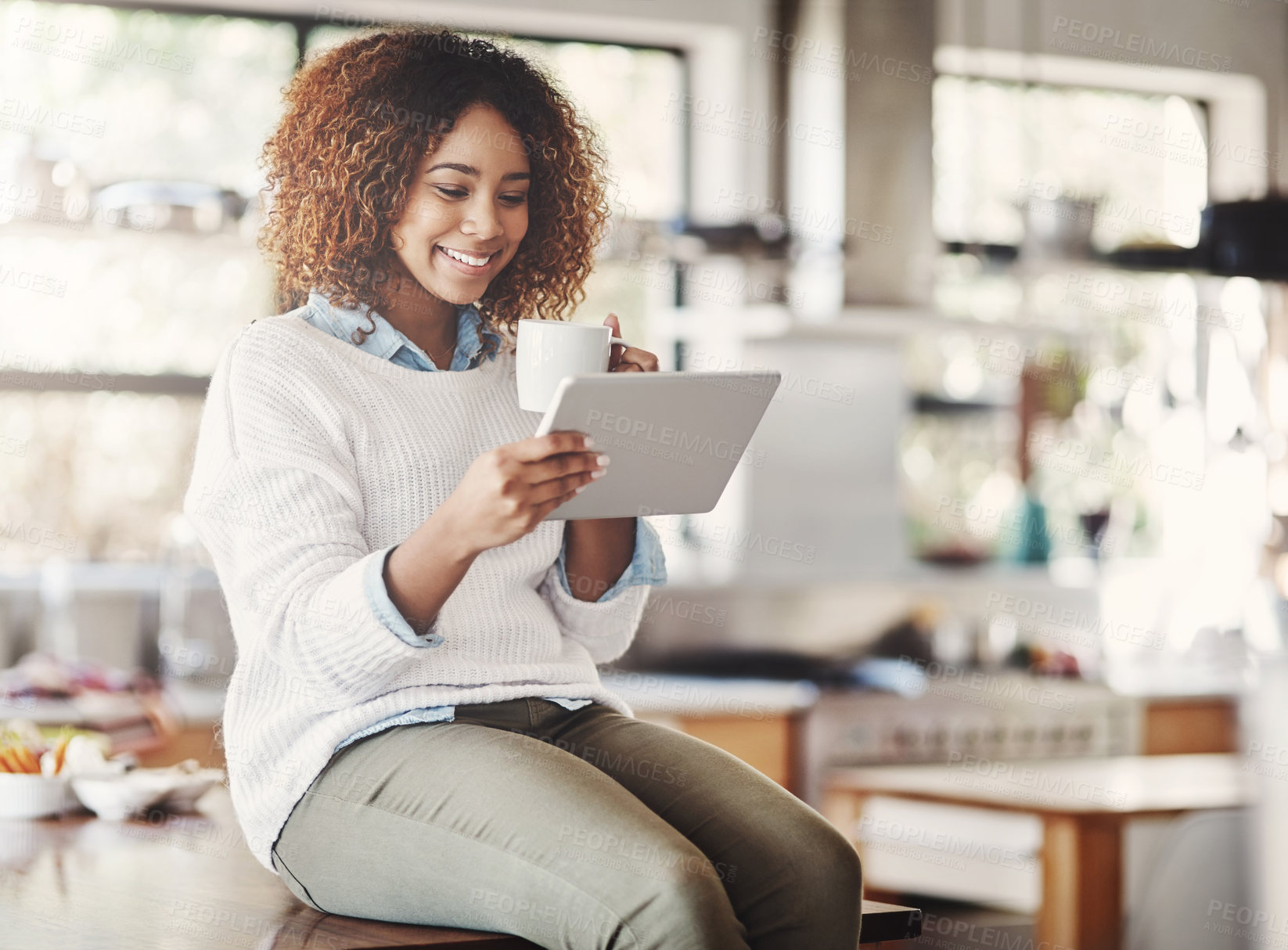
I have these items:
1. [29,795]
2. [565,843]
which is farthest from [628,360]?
[29,795]

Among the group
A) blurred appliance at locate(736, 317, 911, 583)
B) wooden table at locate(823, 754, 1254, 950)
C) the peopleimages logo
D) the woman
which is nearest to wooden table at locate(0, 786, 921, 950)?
the woman

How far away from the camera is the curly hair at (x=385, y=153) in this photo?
51.7 inches

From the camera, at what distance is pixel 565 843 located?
1048 mm

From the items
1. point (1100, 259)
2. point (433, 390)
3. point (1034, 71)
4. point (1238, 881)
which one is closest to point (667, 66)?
point (1034, 71)

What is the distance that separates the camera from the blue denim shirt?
1101 millimetres

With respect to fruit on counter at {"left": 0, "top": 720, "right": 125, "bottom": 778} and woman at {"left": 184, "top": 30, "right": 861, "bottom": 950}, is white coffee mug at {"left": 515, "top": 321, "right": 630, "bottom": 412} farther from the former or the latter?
fruit on counter at {"left": 0, "top": 720, "right": 125, "bottom": 778}

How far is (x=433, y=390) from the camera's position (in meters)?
1.30

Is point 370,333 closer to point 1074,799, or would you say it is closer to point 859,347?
point 1074,799

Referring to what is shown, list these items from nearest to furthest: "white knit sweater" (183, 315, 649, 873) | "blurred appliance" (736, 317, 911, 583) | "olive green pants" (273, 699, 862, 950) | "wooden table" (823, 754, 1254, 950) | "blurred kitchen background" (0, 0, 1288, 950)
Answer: "olive green pants" (273, 699, 862, 950)
"white knit sweater" (183, 315, 649, 873)
"wooden table" (823, 754, 1254, 950)
"blurred kitchen background" (0, 0, 1288, 950)
"blurred appliance" (736, 317, 911, 583)

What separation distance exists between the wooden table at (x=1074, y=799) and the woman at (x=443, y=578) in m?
1.56

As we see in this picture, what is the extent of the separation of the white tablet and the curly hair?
0.30m

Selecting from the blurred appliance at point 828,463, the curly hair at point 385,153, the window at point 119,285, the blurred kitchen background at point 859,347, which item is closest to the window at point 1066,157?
the blurred kitchen background at point 859,347

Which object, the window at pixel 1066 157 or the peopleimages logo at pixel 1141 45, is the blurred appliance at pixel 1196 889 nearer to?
the window at pixel 1066 157

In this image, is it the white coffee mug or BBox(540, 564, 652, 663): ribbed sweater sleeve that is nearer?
the white coffee mug
